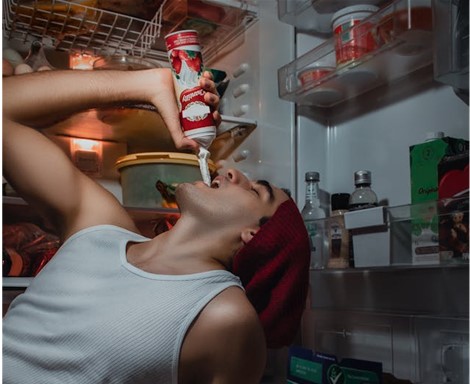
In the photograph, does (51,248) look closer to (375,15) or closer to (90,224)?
(90,224)

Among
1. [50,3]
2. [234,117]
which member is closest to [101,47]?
[50,3]

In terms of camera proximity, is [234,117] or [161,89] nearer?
[161,89]

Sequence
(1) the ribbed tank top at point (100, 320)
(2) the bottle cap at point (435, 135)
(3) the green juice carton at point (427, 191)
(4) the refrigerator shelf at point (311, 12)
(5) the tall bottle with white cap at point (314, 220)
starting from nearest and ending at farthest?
(1) the ribbed tank top at point (100, 320) < (3) the green juice carton at point (427, 191) < (2) the bottle cap at point (435, 135) < (5) the tall bottle with white cap at point (314, 220) < (4) the refrigerator shelf at point (311, 12)

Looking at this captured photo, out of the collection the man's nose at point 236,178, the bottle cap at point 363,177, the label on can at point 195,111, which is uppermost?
the label on can at point 195,111

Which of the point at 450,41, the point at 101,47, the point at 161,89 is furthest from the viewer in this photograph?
the point at 101,47

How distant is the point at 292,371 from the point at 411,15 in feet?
2.50

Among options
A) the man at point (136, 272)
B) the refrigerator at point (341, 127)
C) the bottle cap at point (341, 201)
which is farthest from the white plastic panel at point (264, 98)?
the man at point (136, 272)

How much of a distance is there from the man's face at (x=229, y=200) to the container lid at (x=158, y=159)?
0.08m

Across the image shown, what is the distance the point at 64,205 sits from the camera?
3.78ft

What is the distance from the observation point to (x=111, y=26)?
137cm

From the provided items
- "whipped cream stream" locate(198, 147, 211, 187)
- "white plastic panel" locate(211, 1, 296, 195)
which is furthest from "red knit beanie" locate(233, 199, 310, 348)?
"white plastic panel" locate(211, 1, 296, 195)

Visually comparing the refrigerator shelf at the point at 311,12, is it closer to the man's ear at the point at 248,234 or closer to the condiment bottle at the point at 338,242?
the condiment bottle at the point at 338,242

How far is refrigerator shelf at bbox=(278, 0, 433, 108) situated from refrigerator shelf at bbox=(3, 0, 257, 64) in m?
0.18

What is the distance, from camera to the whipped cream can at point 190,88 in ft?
3.92
